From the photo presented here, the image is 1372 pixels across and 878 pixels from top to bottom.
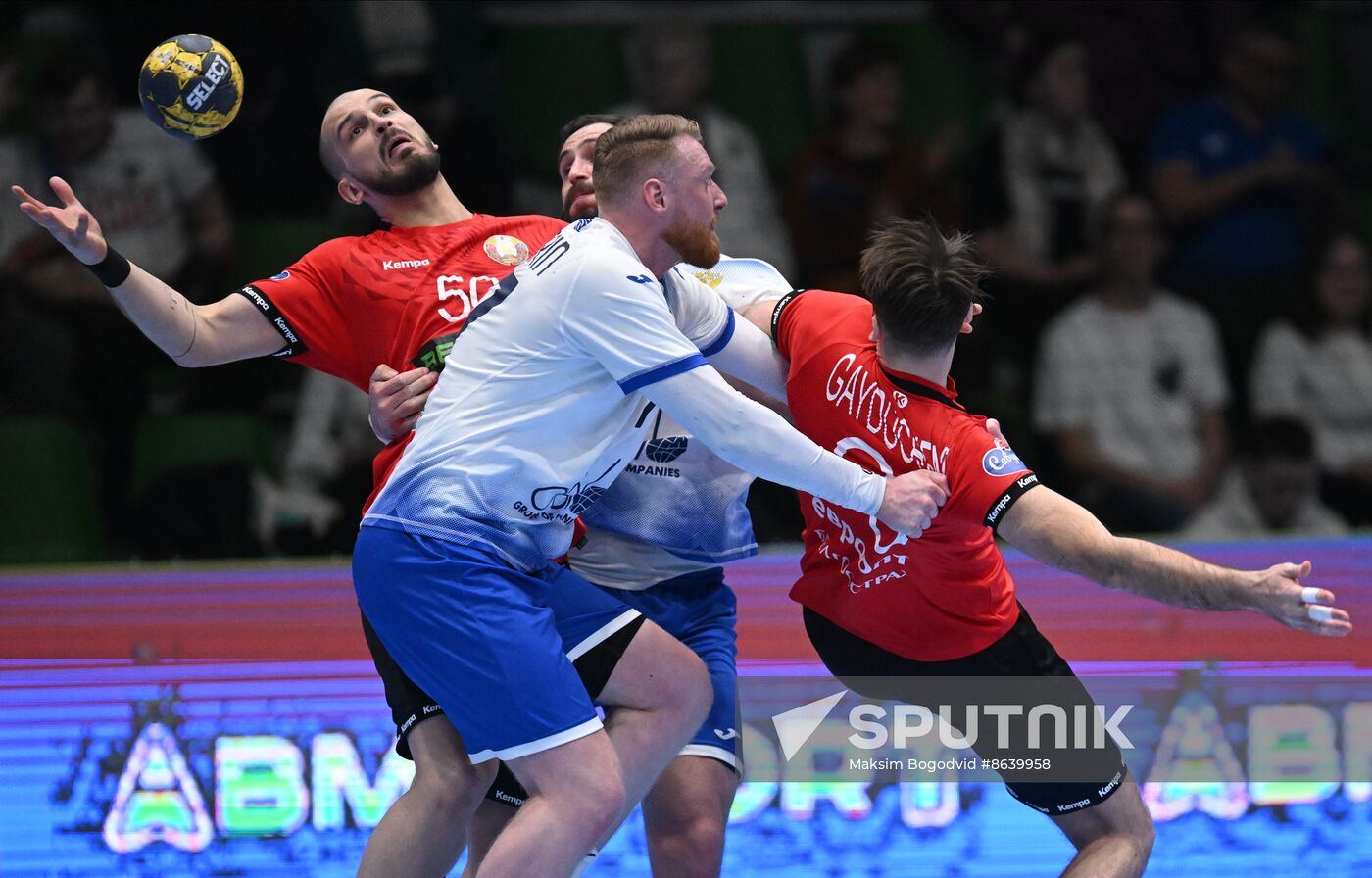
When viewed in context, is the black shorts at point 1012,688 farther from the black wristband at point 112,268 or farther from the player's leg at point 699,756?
the black wristband at point 112,268

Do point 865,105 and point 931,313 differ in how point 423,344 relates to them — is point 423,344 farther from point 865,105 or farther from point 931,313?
point 865,105

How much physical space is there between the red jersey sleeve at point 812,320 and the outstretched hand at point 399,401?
850 millimetres

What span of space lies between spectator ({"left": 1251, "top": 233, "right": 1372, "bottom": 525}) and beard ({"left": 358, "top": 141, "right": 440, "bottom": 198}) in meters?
4.68

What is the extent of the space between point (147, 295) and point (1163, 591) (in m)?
2.42

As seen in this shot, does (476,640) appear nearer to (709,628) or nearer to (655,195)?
(709,628)

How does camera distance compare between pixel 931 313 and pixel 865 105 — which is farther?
pixel 865 105

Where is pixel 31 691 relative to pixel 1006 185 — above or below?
below

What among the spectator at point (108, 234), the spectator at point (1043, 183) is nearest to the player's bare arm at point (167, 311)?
the spectator at point (108, 234)

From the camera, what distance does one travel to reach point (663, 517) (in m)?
3.96

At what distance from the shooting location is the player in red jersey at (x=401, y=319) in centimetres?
346

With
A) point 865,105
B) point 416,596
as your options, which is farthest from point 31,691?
point 865,105

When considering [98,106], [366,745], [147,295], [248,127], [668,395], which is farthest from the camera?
[248,127]

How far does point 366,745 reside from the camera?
4.48m

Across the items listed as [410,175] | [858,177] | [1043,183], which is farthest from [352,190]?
[1043,183]
